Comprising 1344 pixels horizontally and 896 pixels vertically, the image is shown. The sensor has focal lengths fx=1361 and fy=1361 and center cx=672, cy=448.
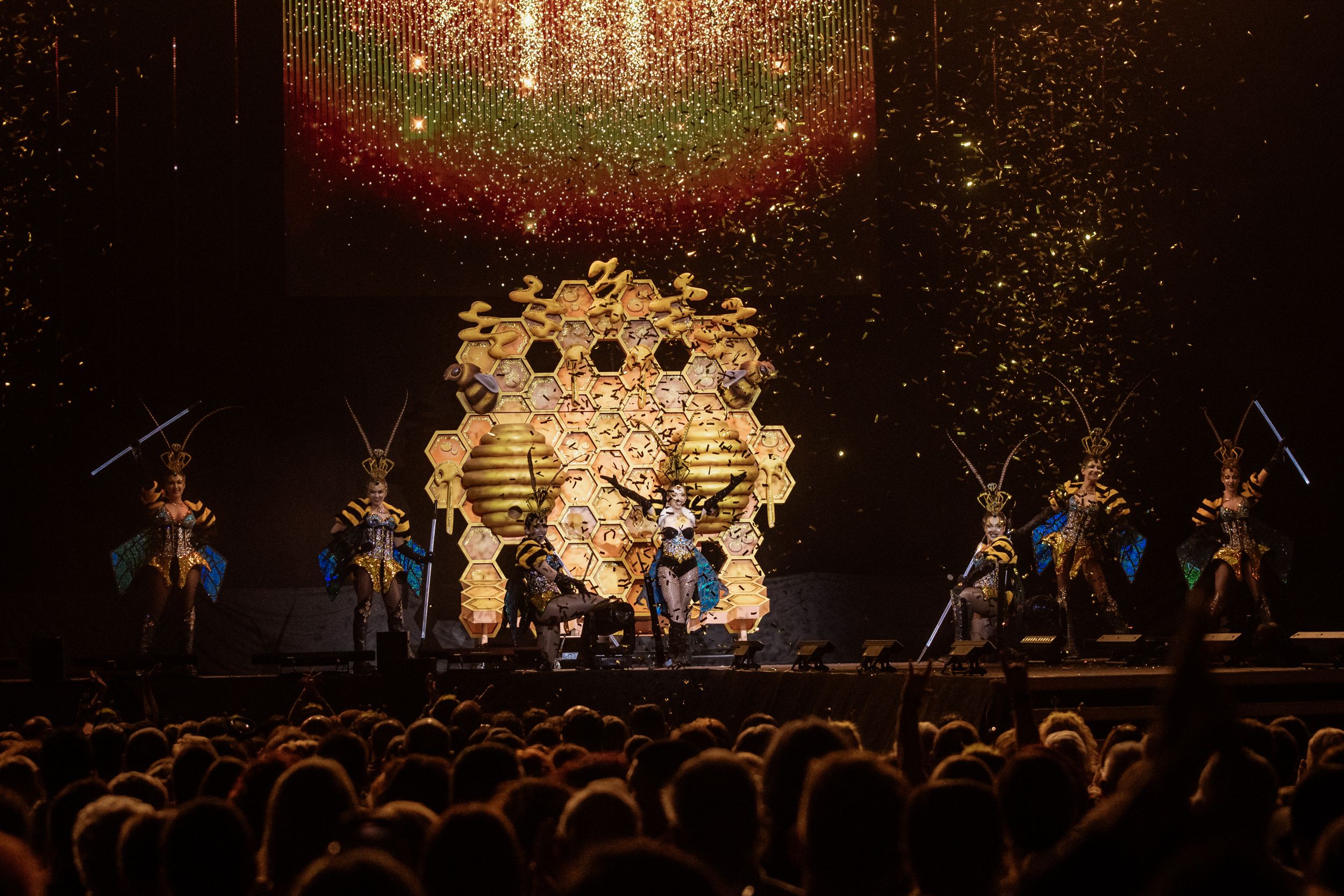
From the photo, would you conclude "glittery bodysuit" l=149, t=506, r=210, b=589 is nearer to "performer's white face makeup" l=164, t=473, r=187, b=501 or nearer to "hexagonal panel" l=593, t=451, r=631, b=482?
"performer's white face makeup" l=164, t=473, r=187, b=501

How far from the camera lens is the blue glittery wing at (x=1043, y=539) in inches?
416

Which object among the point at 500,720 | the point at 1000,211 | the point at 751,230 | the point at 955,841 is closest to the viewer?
the point at 955,841

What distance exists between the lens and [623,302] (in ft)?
39.6

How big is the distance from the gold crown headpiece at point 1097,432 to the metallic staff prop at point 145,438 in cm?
107

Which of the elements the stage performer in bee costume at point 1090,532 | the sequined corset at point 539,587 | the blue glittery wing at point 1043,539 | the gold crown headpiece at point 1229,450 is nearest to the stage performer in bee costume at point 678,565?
the sequined corset at point 539,587

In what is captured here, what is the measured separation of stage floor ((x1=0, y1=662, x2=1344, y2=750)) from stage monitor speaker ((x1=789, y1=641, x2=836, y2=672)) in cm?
11

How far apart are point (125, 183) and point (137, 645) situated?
12.9 feet

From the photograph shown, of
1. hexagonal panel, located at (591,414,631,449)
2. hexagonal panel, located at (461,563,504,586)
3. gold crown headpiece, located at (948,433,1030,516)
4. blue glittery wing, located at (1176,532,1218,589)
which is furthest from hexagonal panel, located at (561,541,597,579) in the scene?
blue glittery wing, located at (1176,532,1218,589)

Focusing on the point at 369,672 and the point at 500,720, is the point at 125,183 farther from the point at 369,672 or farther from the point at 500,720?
the point at 500,720

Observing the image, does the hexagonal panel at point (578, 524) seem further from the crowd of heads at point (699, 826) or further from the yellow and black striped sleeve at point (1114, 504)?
the crowd of heads at point (699, 826)

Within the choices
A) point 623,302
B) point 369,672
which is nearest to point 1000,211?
point 623,302

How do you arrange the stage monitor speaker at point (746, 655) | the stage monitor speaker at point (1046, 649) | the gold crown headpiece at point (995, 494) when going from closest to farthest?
the stage monitor speaker at point (746, 655)
the stage monitor speaker at point (1046, 649)
the gold crown headpiece at point (995, 494)

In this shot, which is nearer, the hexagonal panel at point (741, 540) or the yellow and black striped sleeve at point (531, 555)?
the yellow and black striped sleeve at point (531, 555)

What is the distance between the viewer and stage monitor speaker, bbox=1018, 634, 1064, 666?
943 centimetres
